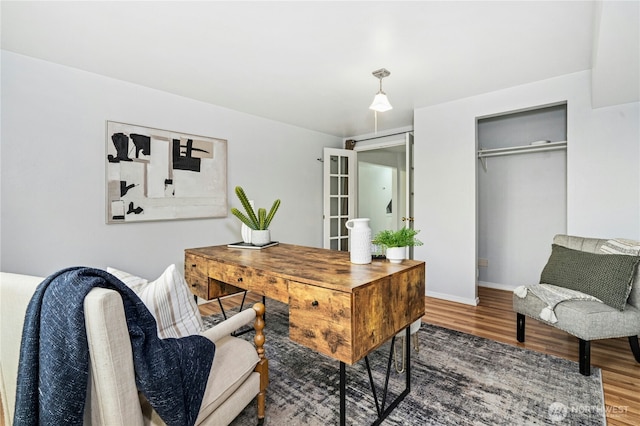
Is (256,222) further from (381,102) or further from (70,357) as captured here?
(70,357)

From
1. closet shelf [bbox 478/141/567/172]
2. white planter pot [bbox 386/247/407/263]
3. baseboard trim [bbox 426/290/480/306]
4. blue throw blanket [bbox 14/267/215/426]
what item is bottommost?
baseboard trim [bbox 426/290/480/306]

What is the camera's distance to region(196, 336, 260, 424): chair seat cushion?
1222 millimetres

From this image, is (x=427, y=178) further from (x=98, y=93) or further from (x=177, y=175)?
(x=98, y=93)

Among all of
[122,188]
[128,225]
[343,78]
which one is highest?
[343,78]

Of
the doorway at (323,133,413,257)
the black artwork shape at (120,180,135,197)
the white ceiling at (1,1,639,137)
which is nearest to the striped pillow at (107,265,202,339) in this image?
the white ceiling at (1,1,639,137)

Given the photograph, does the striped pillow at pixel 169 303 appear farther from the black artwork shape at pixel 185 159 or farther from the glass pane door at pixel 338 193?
the glass pane door at pixel 338 193

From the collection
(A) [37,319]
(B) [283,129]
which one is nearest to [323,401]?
(A) [37,319]

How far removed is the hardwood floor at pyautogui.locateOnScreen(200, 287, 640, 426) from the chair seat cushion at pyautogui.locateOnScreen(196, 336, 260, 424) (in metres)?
1.87

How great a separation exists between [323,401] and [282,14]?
2.33m

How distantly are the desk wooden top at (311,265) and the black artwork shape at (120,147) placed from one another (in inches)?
50.0

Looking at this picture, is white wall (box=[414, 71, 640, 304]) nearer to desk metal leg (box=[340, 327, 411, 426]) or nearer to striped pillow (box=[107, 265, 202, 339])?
desk metal leg (box=[340, 327, 411, 426])

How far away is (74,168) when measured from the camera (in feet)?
8.71

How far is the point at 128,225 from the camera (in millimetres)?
2992

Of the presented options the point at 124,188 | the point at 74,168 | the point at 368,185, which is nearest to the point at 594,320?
the point at 124,188
